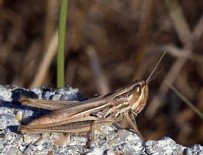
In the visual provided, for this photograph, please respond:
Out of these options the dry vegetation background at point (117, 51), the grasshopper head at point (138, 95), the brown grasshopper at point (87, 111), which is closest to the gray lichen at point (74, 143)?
the brown grasshopper at point (87, 111)

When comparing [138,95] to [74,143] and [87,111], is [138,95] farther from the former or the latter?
[74,143]

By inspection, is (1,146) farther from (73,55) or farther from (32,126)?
(73,55)

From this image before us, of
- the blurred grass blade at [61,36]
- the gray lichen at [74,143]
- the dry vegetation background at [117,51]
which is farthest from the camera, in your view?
the dry vegetation background at [117,51]

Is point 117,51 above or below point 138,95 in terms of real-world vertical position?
above

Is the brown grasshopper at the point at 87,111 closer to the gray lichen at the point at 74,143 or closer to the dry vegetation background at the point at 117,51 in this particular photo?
the gray lichen at the point at 74,143

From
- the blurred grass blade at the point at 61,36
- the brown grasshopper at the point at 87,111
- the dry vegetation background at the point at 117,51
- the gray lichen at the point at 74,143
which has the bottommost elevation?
the gray lichen at the point at 74,143

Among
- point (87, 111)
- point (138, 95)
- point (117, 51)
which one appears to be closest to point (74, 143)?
point (87, 111)

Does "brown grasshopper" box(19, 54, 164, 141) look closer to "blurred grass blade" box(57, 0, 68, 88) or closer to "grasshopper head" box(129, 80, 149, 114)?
"grasshopper head" box(129, 80, 149, 114)
